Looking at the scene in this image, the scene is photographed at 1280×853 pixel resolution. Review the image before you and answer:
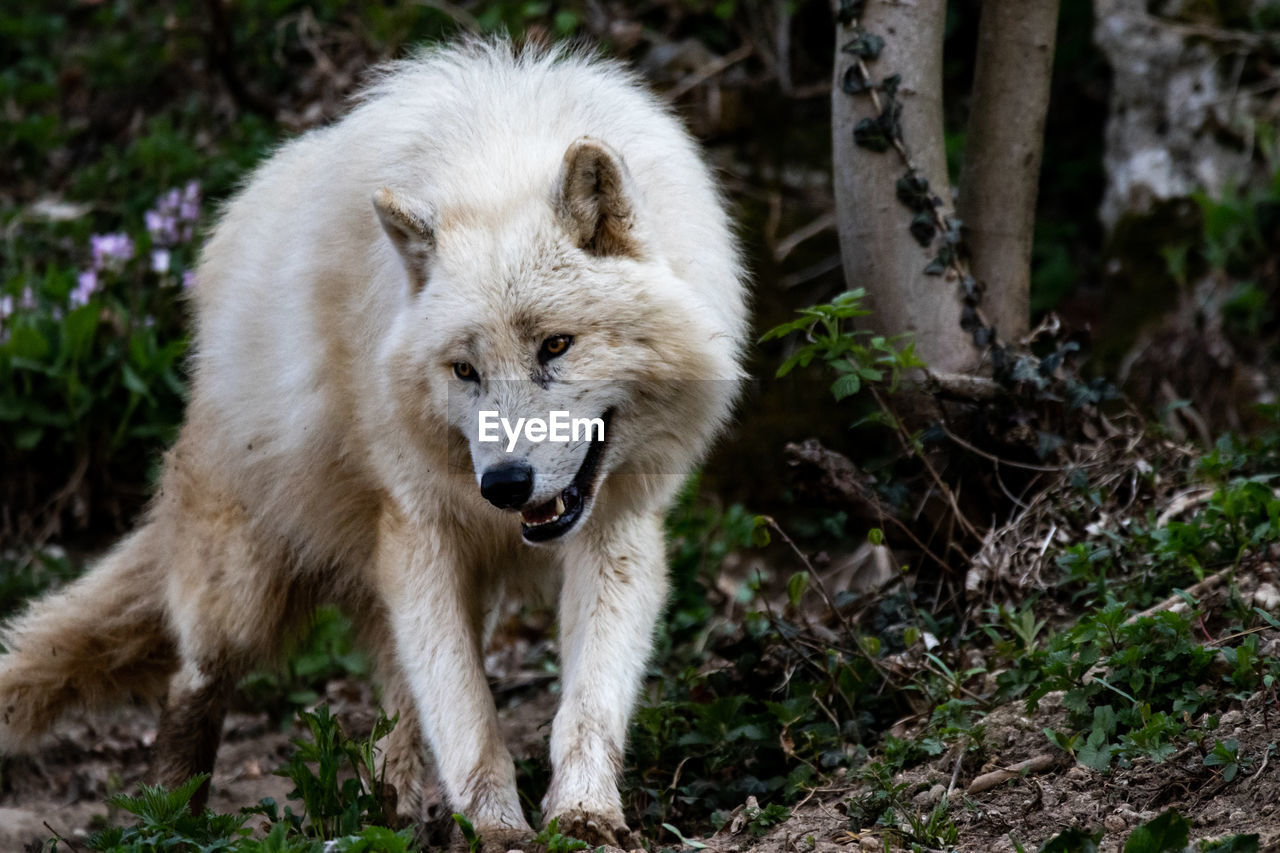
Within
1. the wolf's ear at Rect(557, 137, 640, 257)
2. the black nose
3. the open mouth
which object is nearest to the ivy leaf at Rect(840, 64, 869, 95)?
the wolf's ear at Rect(557, 137, 640, 257)

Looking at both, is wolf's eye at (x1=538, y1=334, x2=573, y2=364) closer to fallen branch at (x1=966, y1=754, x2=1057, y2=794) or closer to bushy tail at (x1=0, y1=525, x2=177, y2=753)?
fallen branch at (x1=966, y1=754, x2=1057, y2=794)

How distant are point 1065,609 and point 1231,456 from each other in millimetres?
836

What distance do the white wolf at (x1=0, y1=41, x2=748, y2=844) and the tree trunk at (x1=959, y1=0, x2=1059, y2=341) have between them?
43.2 inches

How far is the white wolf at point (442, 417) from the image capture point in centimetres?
341

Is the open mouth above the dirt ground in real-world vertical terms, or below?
above

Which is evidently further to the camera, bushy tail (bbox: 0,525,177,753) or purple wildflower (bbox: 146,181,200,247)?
purple wildflower (bbox: 146,181,200,247)

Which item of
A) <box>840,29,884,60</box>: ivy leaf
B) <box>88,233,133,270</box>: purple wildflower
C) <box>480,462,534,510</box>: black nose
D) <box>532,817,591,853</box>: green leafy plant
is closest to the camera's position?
<box>532,817,591,853</box>: green leafy plant

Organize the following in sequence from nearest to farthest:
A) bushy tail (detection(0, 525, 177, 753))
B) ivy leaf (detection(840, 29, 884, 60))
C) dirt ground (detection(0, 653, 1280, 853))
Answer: dirt ground (detection(0, 653, 1280, 853)) < ivy leaf (detection(840, 29, 884, 60)) < bushy tail (detection(0, 525, 177, 753))

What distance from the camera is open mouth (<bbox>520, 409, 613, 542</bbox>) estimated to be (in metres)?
3.42

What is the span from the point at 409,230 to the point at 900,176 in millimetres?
1859

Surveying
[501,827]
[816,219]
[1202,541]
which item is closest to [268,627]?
[501,827]

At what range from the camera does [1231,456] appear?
4273 millimetres

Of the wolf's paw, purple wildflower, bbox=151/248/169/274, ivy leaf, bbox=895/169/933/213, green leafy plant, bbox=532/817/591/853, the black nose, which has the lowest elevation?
the wolf's paw

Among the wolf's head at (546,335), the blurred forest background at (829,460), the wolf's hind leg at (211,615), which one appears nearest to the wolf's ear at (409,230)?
the wolf's head at (546,335)
